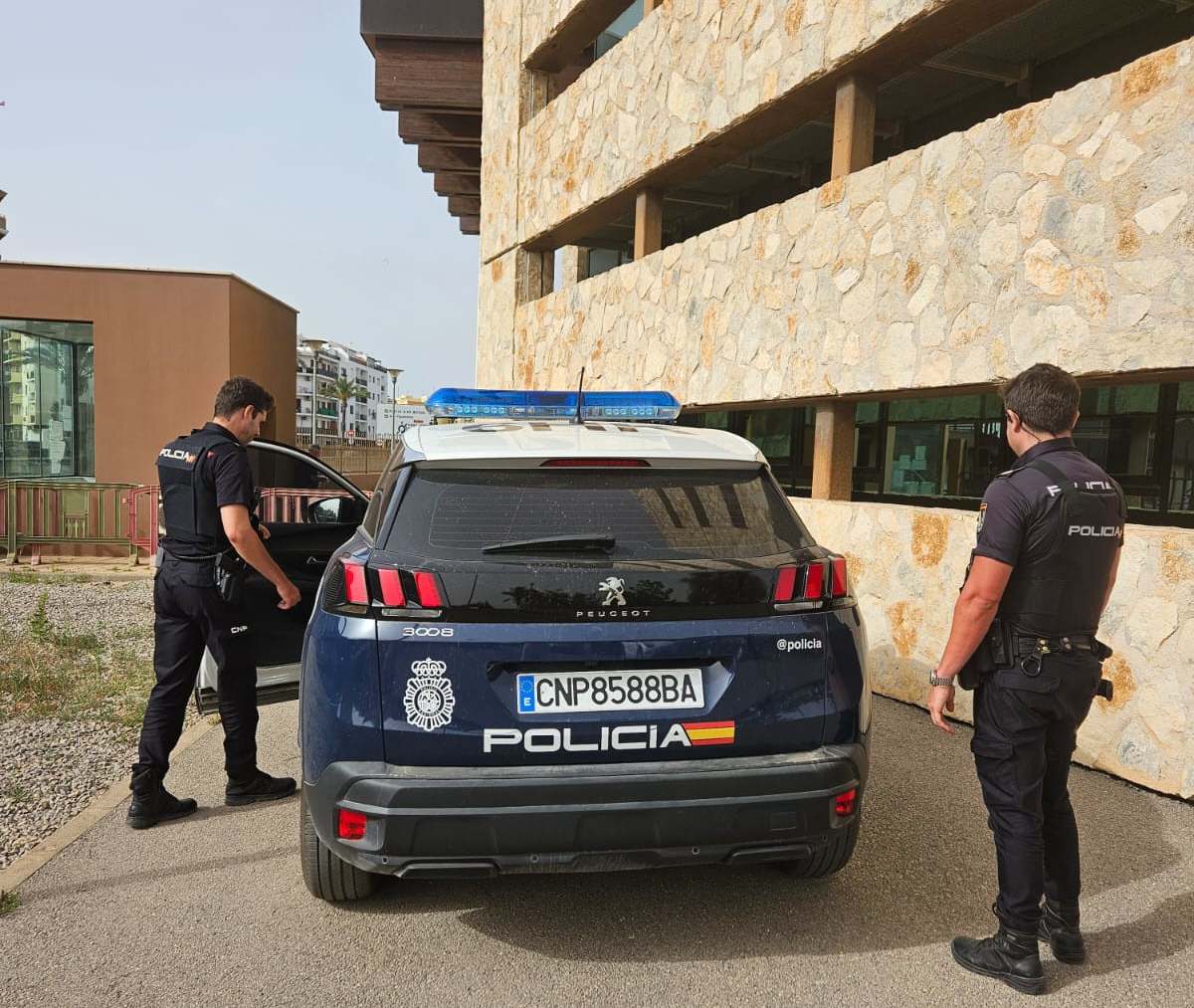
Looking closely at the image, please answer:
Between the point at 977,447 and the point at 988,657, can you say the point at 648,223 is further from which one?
the point at 988,657

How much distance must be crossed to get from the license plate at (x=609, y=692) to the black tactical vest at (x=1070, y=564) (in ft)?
3.40

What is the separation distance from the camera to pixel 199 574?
396 centimetres

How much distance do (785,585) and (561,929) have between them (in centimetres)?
146

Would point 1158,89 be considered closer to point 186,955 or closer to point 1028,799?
point 1028,799

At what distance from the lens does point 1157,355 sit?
4730mm

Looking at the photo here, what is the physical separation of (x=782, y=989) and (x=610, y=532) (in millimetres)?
1514

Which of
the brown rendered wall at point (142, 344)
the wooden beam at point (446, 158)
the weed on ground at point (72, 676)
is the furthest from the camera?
the wooden beam at point (446, 158)

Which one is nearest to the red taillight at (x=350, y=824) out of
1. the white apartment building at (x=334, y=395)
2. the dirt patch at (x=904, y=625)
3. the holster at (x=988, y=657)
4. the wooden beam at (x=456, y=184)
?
the holster at (x=988, y=657)

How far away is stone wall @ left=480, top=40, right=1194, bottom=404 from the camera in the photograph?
4.77m

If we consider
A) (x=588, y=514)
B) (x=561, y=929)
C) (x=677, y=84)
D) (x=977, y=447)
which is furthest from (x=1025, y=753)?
(x=977, y=447)

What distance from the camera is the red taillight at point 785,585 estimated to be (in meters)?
2.86

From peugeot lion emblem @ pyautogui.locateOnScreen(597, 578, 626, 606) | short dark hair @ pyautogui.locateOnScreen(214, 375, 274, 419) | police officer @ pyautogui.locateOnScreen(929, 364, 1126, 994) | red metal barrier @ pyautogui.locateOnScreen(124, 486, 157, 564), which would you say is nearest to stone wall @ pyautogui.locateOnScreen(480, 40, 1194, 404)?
police officer @ pyautogui.locateOnScreen(929, 364, 1126, 994)

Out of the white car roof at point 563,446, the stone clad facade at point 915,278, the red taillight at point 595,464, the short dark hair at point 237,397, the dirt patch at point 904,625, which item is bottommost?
the dirt patch at point 904,625

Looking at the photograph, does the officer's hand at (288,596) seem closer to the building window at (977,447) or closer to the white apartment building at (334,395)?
the building window at (977,447)
